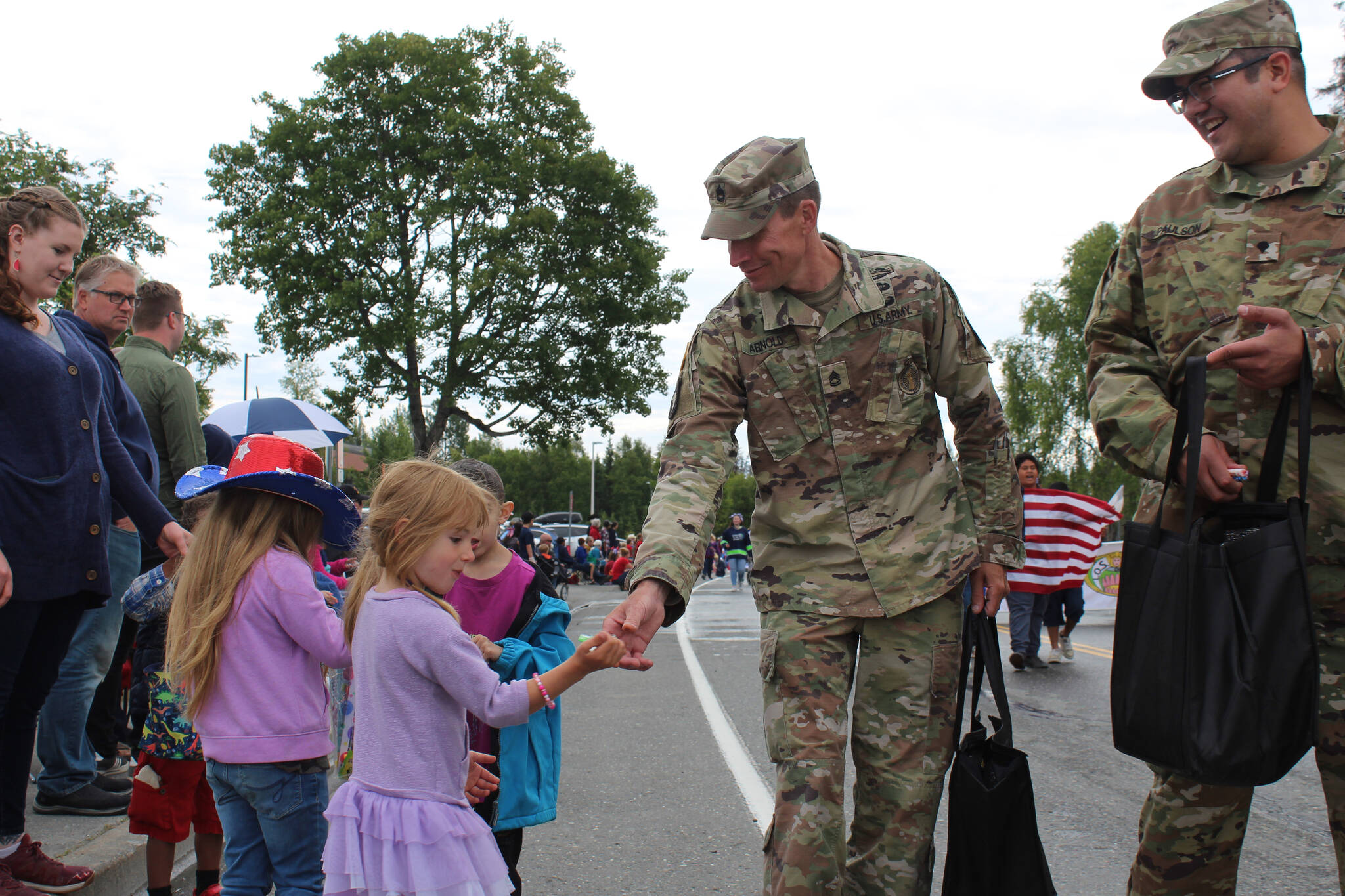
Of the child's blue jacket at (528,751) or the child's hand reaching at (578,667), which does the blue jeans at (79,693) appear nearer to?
the child's blue jacket at (528,751)

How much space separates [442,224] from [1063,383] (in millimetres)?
31611

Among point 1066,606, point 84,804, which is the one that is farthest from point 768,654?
point 1066,606

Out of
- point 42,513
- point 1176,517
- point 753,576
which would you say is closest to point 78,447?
point 42,513

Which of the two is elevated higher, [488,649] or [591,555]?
[488,649]

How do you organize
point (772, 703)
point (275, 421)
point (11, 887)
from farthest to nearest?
point (275, 421)
point (11, 887)
point (772, 703)

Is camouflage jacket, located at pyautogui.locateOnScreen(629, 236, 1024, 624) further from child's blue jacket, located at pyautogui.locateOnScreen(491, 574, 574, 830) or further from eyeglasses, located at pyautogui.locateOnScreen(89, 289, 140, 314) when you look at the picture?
eyeglasses, located at pyautogui.locateOnScreen(89, 289, 140, 314)

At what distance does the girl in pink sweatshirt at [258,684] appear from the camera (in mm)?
3150

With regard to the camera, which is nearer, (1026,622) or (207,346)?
(1026,622)

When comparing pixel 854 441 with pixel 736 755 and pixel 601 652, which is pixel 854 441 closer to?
pixel 601 652

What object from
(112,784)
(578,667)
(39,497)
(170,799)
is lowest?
(112,784)

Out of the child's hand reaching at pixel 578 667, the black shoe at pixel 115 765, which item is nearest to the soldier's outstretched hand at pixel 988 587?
the child's hand reaching at pixel 578 667

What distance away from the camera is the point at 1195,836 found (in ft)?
8.45

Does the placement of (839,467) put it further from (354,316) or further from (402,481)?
(354,316)

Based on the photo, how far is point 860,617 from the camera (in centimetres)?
300
